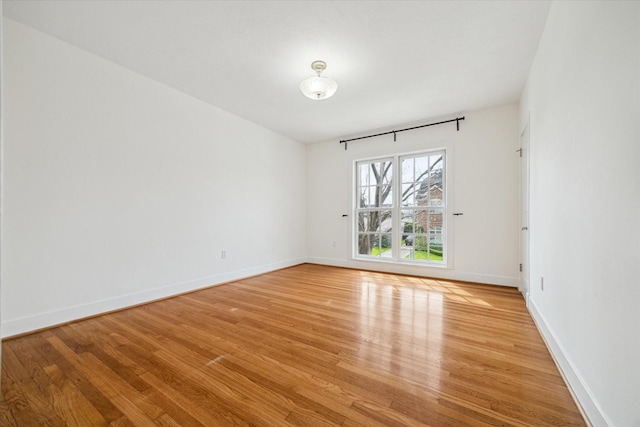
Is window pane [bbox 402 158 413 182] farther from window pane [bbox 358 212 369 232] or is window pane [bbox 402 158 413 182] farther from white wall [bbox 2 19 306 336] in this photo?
white wall [bbox 2 19 306 336]

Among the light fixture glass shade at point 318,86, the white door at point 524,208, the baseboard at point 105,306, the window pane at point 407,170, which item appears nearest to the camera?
the baseboard at point 105,306

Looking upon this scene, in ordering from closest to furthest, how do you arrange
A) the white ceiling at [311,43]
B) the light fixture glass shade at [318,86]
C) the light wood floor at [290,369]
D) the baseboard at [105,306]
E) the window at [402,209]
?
the light wood floor at [290,369]
the white ceiling at [311,43]
the baseboard at [105,306]
the light fixture glass shade at [318,86]
the window at [402,209]

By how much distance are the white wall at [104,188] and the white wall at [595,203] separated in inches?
149

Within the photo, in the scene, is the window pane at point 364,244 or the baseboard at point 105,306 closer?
the baseboard at point 105,306

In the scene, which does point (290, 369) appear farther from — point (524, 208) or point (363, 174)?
point (363, 174)

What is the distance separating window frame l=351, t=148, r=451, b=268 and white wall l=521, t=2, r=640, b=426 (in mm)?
2087

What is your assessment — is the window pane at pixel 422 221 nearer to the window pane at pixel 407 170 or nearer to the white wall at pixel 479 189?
the white wall at pixel 479 189

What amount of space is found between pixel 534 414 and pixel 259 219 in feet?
13.3

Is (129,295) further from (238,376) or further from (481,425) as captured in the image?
(481,425)

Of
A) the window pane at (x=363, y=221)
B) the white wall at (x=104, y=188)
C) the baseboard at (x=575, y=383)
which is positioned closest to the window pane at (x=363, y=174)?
the window pane at (x=363, y=221)

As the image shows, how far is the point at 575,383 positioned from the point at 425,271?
2897mm

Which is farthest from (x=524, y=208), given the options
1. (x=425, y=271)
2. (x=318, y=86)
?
(x=318, y=86)

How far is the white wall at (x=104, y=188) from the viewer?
87.5 inches

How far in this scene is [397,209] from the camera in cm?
470
